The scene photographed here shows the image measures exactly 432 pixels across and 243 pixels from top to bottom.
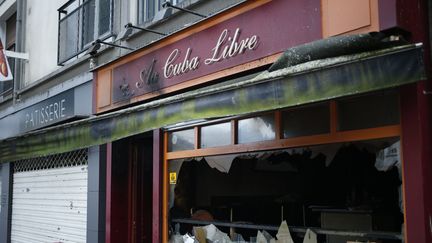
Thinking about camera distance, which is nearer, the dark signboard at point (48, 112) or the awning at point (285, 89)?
the awning at point (285, 89)

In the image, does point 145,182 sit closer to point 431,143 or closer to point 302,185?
point 302,185

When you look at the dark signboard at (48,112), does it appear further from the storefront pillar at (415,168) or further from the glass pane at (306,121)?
the storefront pillar at (415,168)

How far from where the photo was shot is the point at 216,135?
671cm

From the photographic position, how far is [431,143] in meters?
4.46

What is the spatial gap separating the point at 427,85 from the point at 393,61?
75 centimetres

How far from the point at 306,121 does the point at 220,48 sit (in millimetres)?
1474

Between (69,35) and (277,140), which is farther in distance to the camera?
(69,35)

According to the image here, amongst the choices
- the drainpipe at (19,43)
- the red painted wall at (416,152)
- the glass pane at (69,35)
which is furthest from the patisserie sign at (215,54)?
the drainpipe at (19,43)

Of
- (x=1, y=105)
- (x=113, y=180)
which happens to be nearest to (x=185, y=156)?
(x=113, y=180)

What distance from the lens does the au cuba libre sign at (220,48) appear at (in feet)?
18.1

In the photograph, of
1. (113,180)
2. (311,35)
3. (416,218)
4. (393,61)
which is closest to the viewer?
(393,61)

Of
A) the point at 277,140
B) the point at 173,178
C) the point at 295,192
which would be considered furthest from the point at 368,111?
the point at 295,192

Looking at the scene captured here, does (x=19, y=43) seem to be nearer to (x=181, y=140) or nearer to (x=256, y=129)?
(x=181, y=140)

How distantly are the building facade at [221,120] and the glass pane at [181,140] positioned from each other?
21mm
